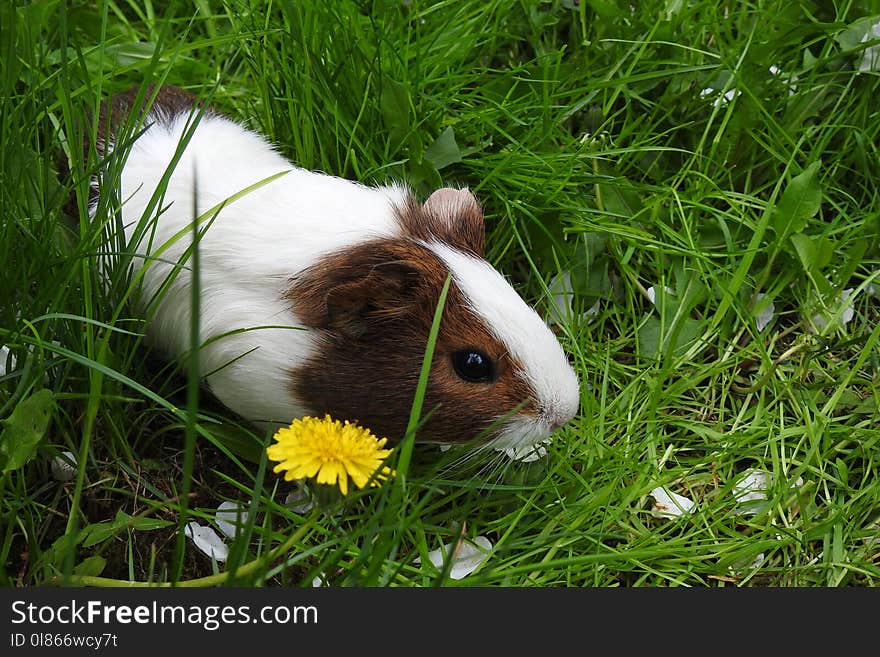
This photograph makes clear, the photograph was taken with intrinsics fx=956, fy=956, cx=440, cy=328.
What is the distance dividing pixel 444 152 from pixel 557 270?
0.59 meters

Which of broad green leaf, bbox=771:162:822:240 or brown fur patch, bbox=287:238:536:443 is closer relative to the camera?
brown fur patch, bbox=287:238:536:443

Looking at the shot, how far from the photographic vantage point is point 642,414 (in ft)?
10.7

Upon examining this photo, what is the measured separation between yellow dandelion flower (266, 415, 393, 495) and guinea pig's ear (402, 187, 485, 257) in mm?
808

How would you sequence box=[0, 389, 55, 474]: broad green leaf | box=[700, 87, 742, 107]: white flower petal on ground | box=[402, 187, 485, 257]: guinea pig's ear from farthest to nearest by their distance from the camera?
box=[700, 87, 742, 107]: white flower petal on ground → box=[402, 187, 485, 257]: guinea pig's ear → box=[0, 389, 55, 474]: broad green leaf

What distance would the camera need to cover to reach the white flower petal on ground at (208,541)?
9.11ft

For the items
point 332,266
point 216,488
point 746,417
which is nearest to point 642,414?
point 746,417

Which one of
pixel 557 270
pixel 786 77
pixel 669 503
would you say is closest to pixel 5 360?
pixel 557 270

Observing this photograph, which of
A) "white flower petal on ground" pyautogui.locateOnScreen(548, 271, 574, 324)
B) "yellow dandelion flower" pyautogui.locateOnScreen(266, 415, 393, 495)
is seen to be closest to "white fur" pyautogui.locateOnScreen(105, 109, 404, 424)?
"yellow dandelion flower" pyautogui.locateOnScreen(266, 415, 393, 495)

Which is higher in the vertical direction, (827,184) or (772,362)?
(827,184)

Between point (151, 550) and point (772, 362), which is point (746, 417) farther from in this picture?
point (151, 550)

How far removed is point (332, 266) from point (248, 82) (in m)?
1.68

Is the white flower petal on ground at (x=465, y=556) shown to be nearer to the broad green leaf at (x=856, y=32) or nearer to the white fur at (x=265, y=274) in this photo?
the white fur at (x=265, y=274)

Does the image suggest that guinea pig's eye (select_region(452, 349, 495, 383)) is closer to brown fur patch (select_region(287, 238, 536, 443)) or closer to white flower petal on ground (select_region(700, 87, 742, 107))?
brown fur patch (select_region(287, 238, 536, 443))

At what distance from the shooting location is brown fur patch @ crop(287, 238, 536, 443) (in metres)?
2.66
